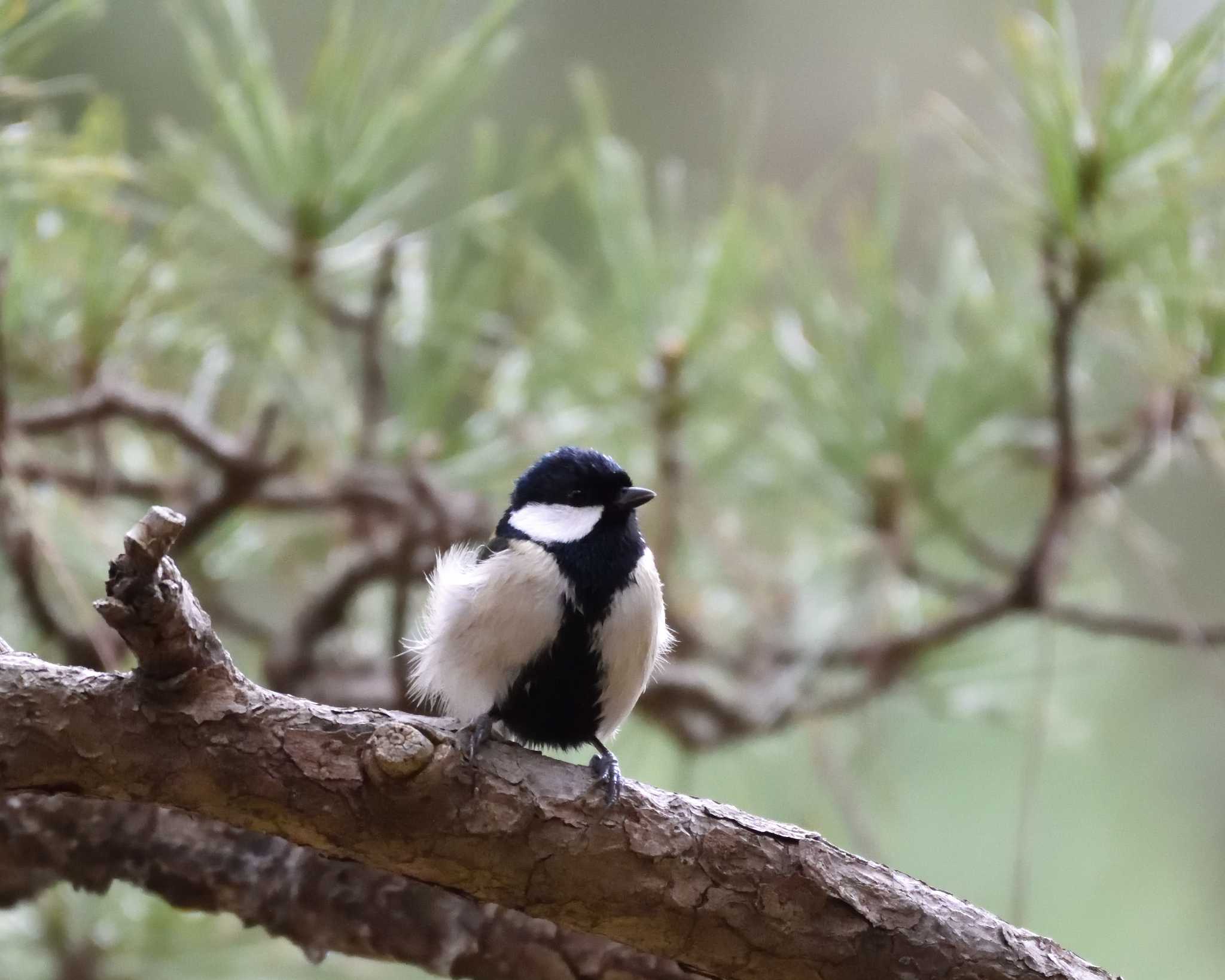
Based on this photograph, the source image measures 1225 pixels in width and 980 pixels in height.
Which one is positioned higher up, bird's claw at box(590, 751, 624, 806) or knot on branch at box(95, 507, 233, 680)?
knot on branch at box(95, 507, 233, 680)

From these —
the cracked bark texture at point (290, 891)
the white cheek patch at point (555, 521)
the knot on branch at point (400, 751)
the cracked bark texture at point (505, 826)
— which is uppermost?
the white cheek patch at point (555, 521)

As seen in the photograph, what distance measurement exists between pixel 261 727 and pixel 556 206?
0.98 metres

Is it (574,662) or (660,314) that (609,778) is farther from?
(660,314)

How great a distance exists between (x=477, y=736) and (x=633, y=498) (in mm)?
267

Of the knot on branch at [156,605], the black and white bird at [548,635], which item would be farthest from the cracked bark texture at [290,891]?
the knot on branch at [156,605]

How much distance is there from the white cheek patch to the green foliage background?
8.0 inches

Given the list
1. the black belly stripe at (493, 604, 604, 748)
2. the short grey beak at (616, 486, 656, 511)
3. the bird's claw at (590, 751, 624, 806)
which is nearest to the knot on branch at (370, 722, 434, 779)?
the bird's claw at (590, 751, 624, 806)

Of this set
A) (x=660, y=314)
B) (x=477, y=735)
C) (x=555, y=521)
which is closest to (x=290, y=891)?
(x=477, y=735)

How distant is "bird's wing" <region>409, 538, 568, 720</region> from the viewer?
79 cm

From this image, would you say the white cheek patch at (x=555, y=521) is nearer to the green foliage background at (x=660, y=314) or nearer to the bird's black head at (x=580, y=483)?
the bird's black head at (x=580, y=483)

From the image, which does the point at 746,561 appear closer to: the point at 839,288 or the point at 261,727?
the point at 839,288

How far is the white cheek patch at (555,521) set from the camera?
0.85 meters

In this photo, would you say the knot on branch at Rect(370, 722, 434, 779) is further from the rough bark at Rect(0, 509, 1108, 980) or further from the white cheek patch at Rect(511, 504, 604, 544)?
the white cheek patch at Rect(511, 504, 604, 544)

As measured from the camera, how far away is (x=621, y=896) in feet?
2.05
